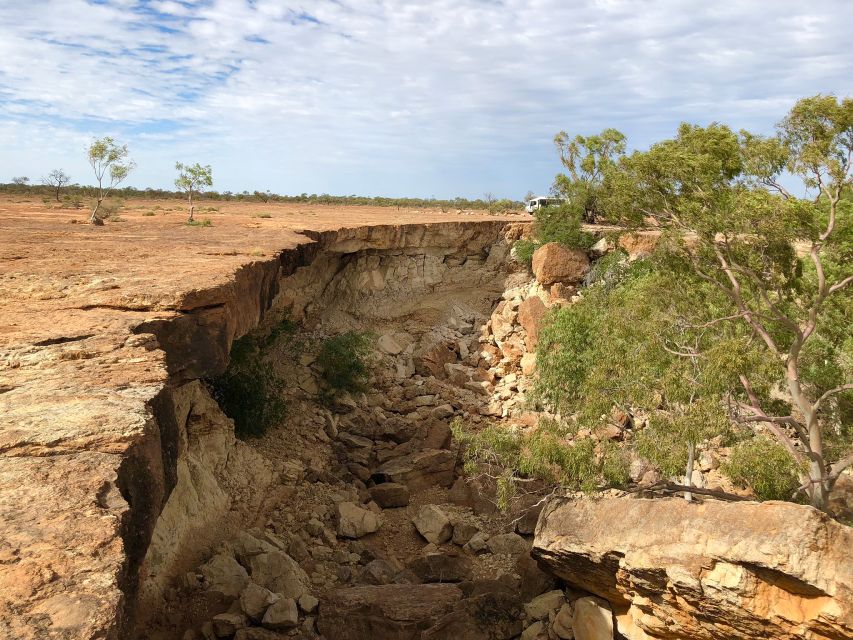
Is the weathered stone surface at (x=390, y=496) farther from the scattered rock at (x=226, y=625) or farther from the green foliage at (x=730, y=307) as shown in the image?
the scattered rock at (x=226, y=625)

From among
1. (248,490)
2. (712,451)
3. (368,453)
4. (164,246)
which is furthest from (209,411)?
(712,451)

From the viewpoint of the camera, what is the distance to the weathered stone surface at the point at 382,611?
8.97 meters

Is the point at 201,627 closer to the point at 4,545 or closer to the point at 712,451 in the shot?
the point at 4,545

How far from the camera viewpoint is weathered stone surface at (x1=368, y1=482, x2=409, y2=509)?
13.6 m

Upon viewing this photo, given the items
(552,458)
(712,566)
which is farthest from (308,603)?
(712,566)

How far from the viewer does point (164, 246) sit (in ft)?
42.0

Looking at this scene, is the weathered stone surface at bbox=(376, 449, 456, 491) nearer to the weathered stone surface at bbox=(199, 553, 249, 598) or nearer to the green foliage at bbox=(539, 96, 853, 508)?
the green foliage at bbox=(539, 96, 853, 508)

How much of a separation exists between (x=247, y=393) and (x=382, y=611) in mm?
6219

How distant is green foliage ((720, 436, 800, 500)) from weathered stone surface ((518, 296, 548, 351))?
11181mm

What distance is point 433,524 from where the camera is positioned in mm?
12727

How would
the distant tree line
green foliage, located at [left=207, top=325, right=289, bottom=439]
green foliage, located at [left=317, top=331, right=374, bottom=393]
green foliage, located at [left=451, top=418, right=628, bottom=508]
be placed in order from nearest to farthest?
green foliage, located at [left=451, top=418, right=628, bottom=508]
green foliage, located at [left=207, top=325, right=289, bottom=439]
green foliage, located at [left=317, top=331, right=374, bottom=393]
the distant tree line

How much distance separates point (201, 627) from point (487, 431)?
5149 mm

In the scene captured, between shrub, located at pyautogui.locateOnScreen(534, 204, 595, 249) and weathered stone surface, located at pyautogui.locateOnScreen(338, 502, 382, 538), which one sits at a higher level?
shrub, located at pyautogui.locateOnScreen(534, 204, 595, 249)

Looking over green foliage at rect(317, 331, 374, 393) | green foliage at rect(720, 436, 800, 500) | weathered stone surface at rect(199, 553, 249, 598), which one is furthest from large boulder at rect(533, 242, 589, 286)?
weathered stone surface at rect(199, 553, 249, 598)
